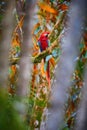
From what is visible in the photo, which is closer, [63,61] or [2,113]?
[2,113]

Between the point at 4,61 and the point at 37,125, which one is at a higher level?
the point at 4,61

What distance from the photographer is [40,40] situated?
6.59ft

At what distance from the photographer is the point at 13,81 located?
215 cm

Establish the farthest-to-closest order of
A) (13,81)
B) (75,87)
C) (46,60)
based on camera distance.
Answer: (75,87) → (13,81) → (46,60)

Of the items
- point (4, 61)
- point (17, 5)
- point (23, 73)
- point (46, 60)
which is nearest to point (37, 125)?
point (46, 60)

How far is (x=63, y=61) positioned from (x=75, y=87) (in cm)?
190

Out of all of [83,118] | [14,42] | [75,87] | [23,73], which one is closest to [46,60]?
[14,42]

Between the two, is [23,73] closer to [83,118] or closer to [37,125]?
[83,118]

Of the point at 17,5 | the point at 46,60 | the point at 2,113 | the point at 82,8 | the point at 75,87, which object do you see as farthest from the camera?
the point at 75,87

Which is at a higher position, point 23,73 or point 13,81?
point 23,73

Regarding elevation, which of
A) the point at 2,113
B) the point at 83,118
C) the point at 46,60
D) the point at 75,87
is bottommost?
the point at 75,87

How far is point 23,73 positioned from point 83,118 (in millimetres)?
186

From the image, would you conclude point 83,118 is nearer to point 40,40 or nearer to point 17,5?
point 17,5

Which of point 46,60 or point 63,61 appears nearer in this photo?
point 63,61
